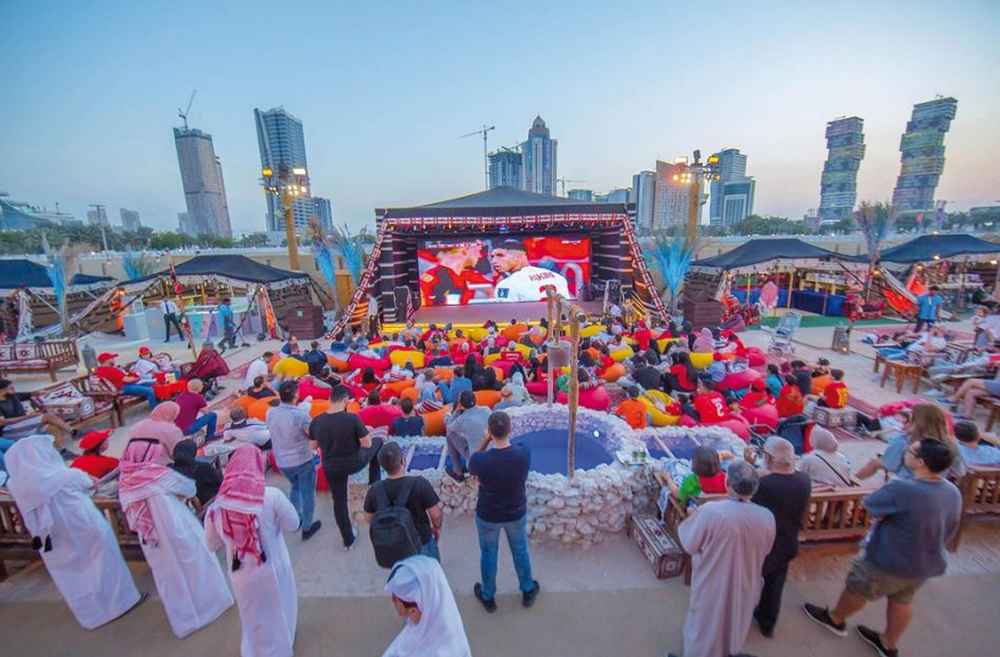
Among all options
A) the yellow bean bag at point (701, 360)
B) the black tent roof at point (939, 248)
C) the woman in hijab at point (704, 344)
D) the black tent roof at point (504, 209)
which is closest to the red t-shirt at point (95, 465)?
the yellow bean bag at point (701, 360)

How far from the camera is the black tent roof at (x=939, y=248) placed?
13.5 metres

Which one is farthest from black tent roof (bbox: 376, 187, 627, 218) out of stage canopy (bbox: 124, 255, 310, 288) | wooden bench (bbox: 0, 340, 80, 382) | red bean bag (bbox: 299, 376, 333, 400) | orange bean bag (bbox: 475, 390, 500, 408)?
orange bean bag (bbox: 475, 390, 500, 408)

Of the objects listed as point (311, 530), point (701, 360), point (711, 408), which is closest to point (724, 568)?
point (711, 408)

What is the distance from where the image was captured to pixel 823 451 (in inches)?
151

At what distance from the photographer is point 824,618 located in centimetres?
298

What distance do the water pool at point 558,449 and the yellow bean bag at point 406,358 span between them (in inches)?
142

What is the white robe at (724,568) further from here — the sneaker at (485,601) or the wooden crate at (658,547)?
the sneaker at (485,601)

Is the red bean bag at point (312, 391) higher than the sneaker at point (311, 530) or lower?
higher

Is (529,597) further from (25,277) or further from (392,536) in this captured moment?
(25,277)

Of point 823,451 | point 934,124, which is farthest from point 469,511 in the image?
point 934,124

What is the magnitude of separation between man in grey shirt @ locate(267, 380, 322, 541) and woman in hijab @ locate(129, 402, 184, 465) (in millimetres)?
672

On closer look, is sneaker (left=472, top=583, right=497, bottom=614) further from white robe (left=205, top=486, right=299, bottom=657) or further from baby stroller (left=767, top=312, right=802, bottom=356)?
baby stroller (left=767, top=312, right=802, bottom=356)

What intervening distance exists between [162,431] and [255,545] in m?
1.28

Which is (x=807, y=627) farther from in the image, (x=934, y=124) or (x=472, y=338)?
(x=934, y=124)
